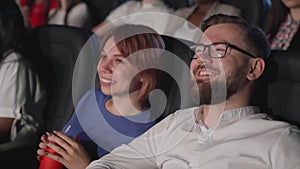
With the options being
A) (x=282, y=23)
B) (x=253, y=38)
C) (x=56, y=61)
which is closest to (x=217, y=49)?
(x=253, y=38)

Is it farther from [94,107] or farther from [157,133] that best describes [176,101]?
[94,107]

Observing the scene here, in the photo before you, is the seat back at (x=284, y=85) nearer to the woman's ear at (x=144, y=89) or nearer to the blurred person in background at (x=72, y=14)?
the woman's ear at (x=144, y=89)

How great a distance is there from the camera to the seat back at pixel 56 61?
6.48ft

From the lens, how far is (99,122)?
168 centimetres

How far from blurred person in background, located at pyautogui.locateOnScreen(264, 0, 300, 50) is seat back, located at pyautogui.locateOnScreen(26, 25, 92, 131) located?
881 mm

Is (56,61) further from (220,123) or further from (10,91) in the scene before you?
(220,123)

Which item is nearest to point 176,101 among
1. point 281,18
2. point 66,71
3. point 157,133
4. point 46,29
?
point 157,133

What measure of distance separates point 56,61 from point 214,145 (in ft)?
2.67

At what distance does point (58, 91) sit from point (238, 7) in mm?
955

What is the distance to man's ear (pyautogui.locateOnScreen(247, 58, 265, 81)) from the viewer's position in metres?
1.45

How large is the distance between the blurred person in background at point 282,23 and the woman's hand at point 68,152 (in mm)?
1157

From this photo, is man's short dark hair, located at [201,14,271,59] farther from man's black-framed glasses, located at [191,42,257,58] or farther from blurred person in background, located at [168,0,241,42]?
blurred person in background, located at [168,0,241,42]

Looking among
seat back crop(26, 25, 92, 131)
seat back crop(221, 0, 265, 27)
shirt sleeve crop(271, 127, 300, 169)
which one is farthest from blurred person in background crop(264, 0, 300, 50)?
shirt sleeve crop(271, 127, 300, 169)

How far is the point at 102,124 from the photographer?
65.8 inches
